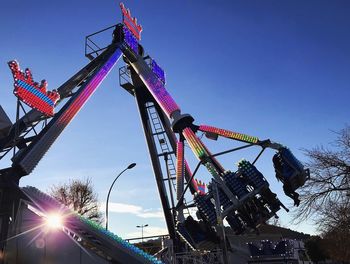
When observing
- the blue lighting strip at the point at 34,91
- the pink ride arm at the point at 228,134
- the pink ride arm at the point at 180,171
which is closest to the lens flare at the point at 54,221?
the blue lighting strip at the point at 34,91

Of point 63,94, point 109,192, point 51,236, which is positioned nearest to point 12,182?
point 51,236

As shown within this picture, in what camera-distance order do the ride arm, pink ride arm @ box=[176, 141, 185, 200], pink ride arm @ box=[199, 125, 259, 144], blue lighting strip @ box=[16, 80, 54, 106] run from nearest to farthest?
the ride arm → blue lighting strip @ box=[16, 80, 54, 106] → pink ride arm @ box=[199, 125, 259, 144] → pink ride arm @ box=[176, 141, 185, 200]

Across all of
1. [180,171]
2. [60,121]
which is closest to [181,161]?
[180,171]

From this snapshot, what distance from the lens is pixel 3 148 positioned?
16.7 metres

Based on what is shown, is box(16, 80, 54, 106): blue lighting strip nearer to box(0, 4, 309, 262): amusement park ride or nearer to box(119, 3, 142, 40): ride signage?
box(0, 4, 309, 262): amusement park ride

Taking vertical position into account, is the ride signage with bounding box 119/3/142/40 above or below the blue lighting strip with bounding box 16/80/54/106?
above

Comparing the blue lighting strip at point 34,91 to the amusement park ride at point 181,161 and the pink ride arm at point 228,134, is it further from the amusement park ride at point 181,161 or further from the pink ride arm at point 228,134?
the pink ride arm at point 228,134

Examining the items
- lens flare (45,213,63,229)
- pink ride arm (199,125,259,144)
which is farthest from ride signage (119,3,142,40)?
lens flare (45,213,63,229)

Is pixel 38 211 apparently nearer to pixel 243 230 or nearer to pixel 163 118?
pixel 243 230

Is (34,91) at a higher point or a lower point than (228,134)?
higher

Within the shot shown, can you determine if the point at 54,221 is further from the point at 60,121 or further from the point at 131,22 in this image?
the point at 131,22

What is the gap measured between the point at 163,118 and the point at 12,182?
18395 millimetres

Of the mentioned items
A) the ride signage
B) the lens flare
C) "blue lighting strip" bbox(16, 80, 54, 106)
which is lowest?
the lens flare

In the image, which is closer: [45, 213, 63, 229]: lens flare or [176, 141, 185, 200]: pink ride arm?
[45, 213, 63, 229]: lens flare
